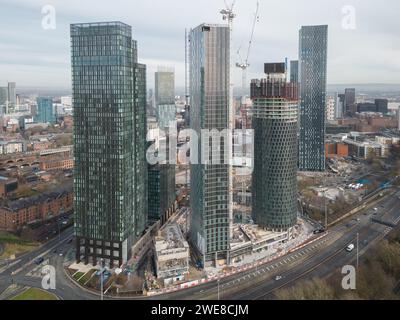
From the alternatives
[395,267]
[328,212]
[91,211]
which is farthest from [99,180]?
[328,212]

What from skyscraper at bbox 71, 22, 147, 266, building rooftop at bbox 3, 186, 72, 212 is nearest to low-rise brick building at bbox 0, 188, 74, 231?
building rooftop at bbox 3, 186, 72, 212

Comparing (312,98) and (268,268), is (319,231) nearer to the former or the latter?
(268,268)

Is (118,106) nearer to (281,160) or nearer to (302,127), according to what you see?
(281,160)

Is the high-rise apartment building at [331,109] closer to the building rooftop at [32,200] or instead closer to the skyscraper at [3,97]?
the building rooftop at [32,200]

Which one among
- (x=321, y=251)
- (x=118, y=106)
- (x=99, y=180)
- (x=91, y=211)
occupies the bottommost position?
(x=321, y=251)

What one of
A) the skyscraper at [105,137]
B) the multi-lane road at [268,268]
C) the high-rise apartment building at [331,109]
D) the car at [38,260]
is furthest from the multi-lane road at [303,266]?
the high-rise apartment building at [331,109]

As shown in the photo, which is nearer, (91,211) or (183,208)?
(91,211)
